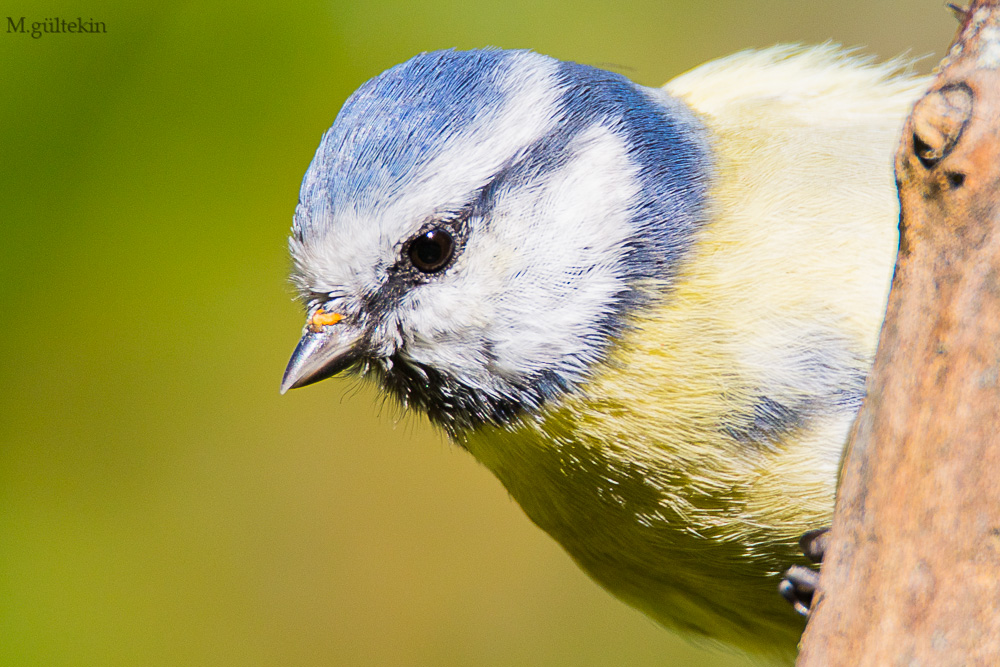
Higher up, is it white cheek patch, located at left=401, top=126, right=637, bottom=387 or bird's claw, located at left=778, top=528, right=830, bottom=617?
white cheek patch, located at left=401, top=126, right=637, bottom=387

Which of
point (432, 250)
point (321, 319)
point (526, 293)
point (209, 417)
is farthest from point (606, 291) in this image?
point (209, 417)

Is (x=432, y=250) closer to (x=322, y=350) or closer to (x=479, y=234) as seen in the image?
(x=479, y=234)

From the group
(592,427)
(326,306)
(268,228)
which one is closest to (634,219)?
(592,427)

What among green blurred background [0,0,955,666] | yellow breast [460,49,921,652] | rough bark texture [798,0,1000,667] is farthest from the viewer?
green blurred background [0,0,955,666]

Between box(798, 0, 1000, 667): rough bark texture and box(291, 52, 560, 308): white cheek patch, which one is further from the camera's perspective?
box(291, 52, 560, 308): white cheek patch

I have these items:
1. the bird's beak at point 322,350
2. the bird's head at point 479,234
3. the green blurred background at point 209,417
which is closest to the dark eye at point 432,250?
the bird's head at point 479,234

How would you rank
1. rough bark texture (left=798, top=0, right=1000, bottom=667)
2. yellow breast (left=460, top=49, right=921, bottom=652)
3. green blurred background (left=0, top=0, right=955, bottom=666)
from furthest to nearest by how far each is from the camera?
1. green blurred background (left=0, top=0, right=955, bottom=666)
2. yellow breast (left=460, top=49, right=921, bottom=652)
3. rough bark texture (left=798, top=0, right=1000, bottom=667)

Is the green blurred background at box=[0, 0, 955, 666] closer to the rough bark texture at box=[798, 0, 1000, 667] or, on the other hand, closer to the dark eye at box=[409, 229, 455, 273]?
the dark eye at box=[409, 229, 455, 273]

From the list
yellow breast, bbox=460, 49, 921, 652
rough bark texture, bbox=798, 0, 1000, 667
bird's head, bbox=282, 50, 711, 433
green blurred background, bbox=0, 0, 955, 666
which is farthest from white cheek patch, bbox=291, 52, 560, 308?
green blurred background, bbox=0, 0, 955, 666
